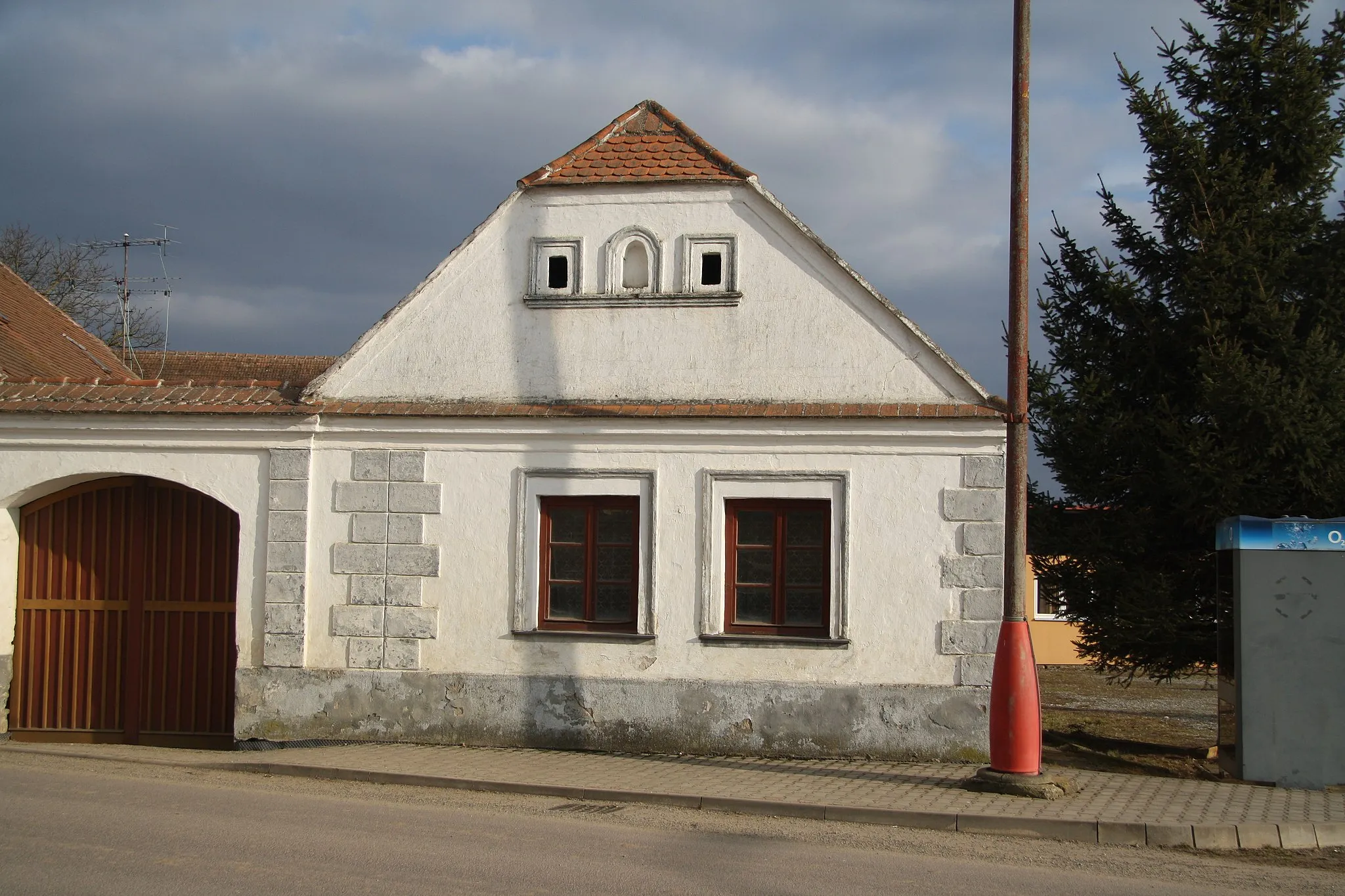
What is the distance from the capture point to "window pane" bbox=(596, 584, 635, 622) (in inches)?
496

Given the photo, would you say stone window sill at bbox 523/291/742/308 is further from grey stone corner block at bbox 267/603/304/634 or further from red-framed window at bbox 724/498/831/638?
grey stone corner block at bbox 267/603/304/634

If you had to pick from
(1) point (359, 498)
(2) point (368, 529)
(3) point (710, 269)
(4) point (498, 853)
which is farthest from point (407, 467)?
(4) point (498, 853)

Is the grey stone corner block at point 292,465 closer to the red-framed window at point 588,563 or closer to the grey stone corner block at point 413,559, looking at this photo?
the grey stone corner block at point 413,559

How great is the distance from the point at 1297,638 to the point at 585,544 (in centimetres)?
667

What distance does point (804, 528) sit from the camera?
12422 mm

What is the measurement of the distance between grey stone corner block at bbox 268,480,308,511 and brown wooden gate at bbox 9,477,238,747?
880mm

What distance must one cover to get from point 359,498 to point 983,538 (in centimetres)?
623

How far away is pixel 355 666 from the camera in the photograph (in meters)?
12.6

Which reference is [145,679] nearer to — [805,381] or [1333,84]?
[805,381]

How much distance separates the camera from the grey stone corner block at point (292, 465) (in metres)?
12.7

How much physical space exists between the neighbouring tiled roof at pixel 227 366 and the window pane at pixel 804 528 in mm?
18894

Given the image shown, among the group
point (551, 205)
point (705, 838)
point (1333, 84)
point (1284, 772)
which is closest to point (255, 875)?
point (705, 838)

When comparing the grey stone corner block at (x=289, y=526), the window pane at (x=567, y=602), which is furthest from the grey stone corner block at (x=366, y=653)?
the window pane at (x=567, y=602)

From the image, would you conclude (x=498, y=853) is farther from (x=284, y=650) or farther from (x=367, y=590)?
(x=284, y=650)
